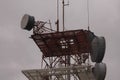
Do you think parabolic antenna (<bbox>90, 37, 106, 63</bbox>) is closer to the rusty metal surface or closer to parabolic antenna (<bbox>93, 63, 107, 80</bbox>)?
parabolic antenna (<bbox>93, 63, 107, 80</bbox>)

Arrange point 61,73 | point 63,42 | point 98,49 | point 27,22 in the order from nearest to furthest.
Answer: point 98,49 < point 27,22 < point 61,73 < point 63,42

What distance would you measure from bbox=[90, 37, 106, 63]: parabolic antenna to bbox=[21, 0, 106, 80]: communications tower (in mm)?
865

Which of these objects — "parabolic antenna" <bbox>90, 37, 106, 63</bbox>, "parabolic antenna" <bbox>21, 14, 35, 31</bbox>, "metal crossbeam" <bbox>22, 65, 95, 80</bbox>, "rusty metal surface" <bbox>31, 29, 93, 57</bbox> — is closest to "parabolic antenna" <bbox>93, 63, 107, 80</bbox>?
"parabolic antenna" <bbox>90, 37, 106, 63</bbox>

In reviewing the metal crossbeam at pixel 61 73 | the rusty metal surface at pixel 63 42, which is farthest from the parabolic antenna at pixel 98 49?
the rusty metal surface at pixel 63 42

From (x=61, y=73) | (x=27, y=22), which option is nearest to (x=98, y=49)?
(x=61, y=73)

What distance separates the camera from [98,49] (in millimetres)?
79000

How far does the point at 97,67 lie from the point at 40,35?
9026 mm

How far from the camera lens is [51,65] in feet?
281

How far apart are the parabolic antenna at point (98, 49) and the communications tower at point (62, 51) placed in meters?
0.87

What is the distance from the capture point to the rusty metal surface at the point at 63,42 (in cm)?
8388

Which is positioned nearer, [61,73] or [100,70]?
[100,70]

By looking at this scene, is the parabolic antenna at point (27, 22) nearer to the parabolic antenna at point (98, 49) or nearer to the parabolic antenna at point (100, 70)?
the parabolic antenna at point (98, 49)

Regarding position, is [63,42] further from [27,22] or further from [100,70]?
[100,70]

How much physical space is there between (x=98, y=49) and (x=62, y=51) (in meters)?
8.02
